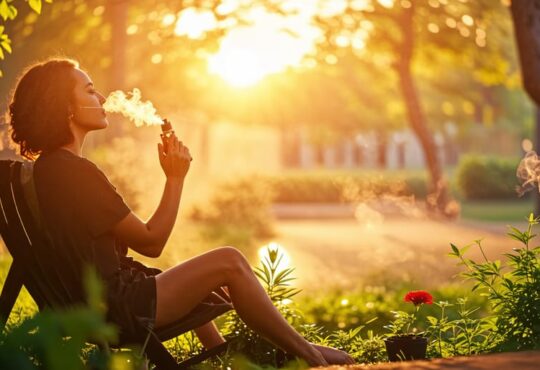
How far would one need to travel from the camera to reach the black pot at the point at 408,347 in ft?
15.3

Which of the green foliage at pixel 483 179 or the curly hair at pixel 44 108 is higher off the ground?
the curly hair at pixel 44 108

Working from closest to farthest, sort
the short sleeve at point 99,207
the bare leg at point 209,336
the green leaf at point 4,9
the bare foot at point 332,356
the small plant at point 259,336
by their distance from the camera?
the short sleeve at point 99,207
the bare foot at point 332,356
the bare leg at point 209,336
the small plant at point 259,336
the green leaf at point 4,9

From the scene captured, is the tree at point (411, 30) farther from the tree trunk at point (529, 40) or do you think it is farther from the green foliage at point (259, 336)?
the green foliage at point (259, 336)

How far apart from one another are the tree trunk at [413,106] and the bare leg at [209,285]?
1530 centimetres

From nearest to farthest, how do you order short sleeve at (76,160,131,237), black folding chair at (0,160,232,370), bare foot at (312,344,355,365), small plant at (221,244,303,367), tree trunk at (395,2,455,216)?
short sleeve at (76,160,131,237) < black folding chair at (0,160,232,370) < bare foot at (312,344,355,365) < small plant at (221,244,303,367) < tree trunk at (395,2,455,216)

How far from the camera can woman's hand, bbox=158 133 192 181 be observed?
4.14m

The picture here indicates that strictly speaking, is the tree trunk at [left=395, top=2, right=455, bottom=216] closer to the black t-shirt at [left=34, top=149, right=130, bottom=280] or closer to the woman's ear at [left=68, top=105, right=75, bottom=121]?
the woman's ear at [left=68, top=105, right=75, bottom=121]

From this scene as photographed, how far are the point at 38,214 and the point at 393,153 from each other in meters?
53.9

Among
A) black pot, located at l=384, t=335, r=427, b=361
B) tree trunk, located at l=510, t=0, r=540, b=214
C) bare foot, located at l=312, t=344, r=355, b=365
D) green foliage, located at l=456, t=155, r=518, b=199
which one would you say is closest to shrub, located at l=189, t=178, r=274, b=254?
tree trunk, located at l=510, t=0, r=540, b=214

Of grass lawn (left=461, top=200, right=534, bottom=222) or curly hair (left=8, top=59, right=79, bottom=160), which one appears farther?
grass lawn (left=461, top=200, right=534, bottom=222)

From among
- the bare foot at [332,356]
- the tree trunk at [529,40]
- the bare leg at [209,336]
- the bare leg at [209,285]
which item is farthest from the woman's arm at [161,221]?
the tree trunk at [529,40]

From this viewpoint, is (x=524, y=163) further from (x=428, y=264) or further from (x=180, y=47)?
(x=180, y=47)

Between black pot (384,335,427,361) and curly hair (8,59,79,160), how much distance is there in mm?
1821

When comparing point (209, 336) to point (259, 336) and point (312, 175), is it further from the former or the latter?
point (312, 175)
